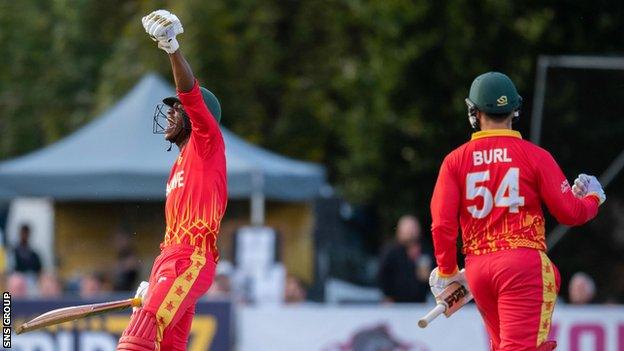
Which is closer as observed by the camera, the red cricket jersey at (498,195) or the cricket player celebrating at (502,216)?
the cricket player celebrating at (502,216)

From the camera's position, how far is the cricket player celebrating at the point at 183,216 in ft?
24.2

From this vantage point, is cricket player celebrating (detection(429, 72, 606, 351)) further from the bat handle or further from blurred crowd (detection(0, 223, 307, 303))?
blurred crowd (detection(0, 223, 307, 303))

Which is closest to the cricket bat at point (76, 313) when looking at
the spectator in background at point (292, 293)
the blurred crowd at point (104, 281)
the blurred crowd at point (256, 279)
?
the blurred crowd at point (256, 279)

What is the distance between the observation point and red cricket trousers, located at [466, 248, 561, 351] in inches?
287

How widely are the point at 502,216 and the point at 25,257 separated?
9990mm

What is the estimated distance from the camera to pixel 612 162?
14266 mm

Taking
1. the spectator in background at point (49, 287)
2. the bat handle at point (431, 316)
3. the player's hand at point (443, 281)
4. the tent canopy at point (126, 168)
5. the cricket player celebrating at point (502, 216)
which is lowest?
the spectator in background at point (49, 287)

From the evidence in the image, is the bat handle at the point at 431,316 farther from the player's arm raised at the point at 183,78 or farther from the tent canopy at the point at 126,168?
the tent canopy at the point at 126,168

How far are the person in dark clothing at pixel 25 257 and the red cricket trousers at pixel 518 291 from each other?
384 inches

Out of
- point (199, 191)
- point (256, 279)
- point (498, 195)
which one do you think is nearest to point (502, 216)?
point (498, 195)

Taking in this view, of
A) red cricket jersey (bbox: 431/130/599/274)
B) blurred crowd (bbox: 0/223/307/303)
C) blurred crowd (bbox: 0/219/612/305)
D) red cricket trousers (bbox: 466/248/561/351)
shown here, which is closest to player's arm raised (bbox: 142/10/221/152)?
red cricket jersey (bbox: 431/130/599/274)

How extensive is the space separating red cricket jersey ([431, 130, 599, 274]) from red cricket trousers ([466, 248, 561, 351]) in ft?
0.27

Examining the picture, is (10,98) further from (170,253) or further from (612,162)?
(170,253)

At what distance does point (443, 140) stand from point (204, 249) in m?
10.2
